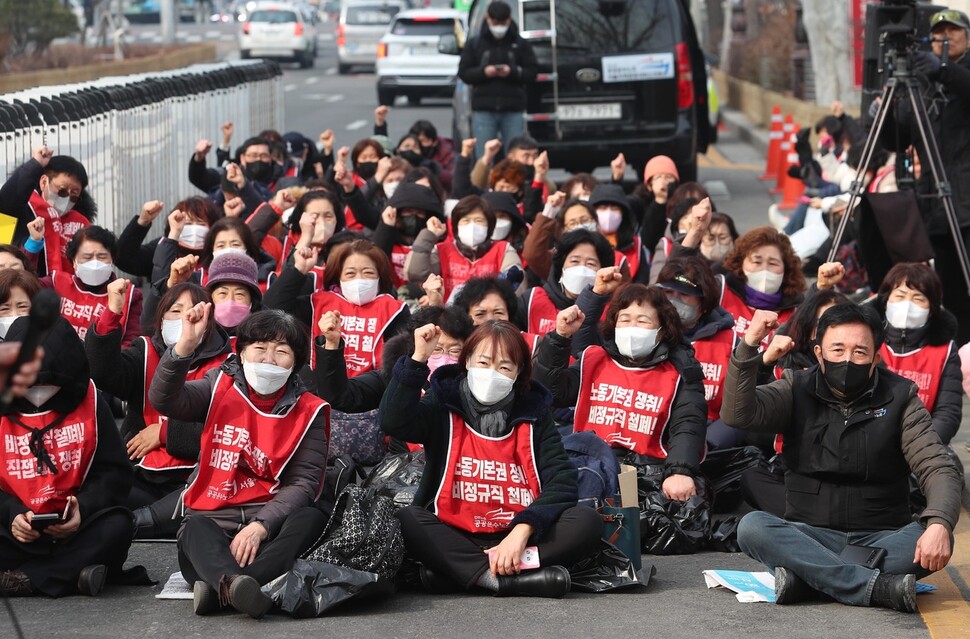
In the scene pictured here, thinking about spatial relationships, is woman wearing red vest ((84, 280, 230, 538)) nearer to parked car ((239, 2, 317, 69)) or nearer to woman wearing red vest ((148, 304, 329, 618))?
woman wearing red vest ((148, 304, 329, 618))

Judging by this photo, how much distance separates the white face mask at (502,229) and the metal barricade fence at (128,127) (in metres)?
2.82

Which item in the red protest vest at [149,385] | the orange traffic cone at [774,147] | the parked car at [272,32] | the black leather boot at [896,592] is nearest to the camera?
the black leather boot at [896,592]

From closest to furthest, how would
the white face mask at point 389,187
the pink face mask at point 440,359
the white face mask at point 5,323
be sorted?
the white face mask at point 5,323
the pink face mask at point 440,359
the white face mask at point 389,187

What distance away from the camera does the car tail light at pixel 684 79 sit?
16.8m

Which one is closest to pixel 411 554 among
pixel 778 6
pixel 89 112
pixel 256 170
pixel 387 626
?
pixel 387 626

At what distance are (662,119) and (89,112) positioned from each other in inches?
258

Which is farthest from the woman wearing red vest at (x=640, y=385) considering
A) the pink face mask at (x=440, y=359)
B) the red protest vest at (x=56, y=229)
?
the red protest vest at (x=56, y=229)

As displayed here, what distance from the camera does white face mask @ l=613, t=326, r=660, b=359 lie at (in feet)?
24.1

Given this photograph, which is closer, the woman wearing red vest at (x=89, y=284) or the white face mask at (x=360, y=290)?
the white face mask at (x=360, y=290)

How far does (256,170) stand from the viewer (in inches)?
523

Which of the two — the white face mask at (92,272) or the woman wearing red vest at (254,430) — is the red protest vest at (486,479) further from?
the white face mask at (92,272)

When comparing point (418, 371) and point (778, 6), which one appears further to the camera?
point (778, 6)

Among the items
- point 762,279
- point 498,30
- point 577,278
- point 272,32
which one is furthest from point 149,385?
point 272,32

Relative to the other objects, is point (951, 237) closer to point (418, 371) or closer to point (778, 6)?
point (418, 371)
